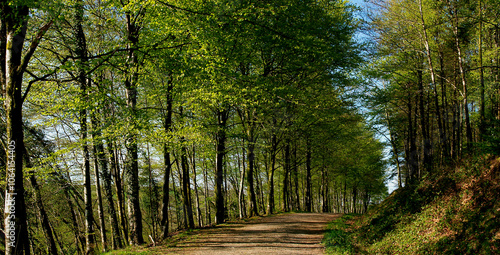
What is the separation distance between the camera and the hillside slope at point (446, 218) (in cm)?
598

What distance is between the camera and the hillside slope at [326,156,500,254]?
19.6 feet

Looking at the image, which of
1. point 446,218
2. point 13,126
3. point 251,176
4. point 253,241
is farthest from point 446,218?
point 251,176

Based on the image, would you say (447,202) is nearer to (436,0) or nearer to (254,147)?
(436,0)

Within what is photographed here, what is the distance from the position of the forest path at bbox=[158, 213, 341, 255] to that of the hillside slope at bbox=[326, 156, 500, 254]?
162 cm

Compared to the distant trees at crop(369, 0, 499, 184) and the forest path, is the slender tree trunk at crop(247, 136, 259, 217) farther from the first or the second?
the distant trees at crop(369, 0, 499, 184)

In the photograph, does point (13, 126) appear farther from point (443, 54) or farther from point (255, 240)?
point (443, 54)

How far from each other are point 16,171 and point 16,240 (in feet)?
3.90

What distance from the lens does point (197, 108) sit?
12.1 meters

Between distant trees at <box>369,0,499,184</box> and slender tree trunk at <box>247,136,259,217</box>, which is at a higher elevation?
distant trees at <box>369,0,499,184</box>

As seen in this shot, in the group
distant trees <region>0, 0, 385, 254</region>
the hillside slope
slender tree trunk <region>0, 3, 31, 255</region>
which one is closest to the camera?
slender tree trunk <region>0, 3, 31, 255</region>

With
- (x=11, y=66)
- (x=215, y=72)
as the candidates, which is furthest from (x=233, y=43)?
(x=11, y=66)

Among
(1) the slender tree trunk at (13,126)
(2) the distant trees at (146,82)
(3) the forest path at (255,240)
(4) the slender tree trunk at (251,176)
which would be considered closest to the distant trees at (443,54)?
(2) the distant trees at (146,82)

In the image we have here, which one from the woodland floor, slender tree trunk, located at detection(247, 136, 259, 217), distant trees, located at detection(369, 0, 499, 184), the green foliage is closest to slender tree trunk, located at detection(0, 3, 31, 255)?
the woodland floor

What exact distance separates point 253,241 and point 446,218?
19.3 feet
